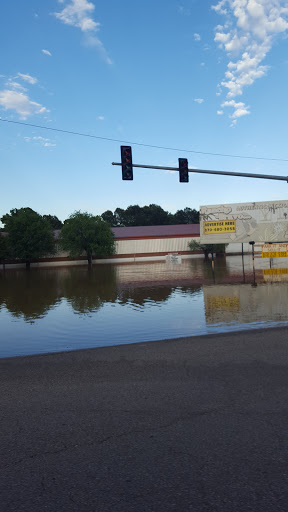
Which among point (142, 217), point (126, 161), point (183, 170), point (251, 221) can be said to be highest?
point (142, 217)

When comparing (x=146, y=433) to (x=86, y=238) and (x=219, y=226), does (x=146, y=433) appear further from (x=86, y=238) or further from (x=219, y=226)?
(x=86, y=238)

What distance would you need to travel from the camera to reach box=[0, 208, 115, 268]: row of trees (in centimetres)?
6278

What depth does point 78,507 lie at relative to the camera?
2.91 metres

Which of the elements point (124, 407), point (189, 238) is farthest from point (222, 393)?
point (189, 238)

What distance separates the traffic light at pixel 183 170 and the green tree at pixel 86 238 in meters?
41.8

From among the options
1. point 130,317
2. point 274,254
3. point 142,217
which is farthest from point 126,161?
point 142,217

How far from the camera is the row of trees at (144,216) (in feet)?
439

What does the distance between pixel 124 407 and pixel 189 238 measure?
2638 inches

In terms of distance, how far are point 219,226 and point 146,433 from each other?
122 ft

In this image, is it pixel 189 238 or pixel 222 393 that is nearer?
pixel 222 393

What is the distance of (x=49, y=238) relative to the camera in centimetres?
6531

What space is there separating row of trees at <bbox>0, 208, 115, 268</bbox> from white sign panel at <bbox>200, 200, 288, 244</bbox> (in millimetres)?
26696

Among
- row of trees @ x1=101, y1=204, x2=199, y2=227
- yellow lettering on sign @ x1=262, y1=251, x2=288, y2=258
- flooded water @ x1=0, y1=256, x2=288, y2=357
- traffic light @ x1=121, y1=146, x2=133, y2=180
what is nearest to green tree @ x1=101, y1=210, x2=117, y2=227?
row of trees @ x1=101, y1=204, x2=199, y2=227

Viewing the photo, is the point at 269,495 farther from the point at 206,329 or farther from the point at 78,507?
the point at 206,329
